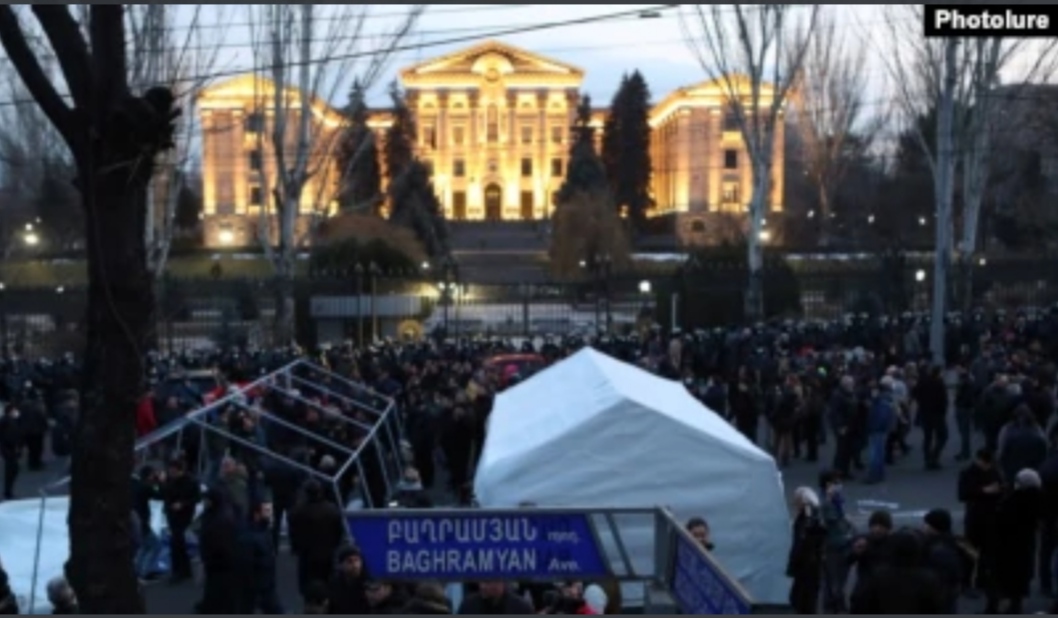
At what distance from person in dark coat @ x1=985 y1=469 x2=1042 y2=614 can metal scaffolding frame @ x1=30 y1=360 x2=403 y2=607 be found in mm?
4771

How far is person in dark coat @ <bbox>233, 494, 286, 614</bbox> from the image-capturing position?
9.91 m

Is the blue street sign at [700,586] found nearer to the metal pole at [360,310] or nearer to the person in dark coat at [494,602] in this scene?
the person in dark coat at [494,602]

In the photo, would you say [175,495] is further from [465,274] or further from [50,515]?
[465,274]

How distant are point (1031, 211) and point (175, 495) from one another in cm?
3990

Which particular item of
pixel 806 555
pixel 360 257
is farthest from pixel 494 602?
pixel 360 257

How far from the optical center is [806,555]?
9.31 m

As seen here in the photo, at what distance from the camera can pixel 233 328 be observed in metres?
29.8

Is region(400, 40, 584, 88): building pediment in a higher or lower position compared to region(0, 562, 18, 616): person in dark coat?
higher

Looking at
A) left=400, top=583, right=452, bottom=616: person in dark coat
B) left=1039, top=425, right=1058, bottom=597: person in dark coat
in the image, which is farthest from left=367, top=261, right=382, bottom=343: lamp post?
left=400, top=583, right=452, bottom=616: person in dark coat

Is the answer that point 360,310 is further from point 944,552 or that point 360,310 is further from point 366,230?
point 366,230

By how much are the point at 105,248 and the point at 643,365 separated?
1684 centimetres

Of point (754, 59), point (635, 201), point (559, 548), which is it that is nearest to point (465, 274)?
point (635, 201)

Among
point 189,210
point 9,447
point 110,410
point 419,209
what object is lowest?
point 9,447

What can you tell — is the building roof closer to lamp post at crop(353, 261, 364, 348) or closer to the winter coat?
lamp post at crop(353, 261, 364, 348)
